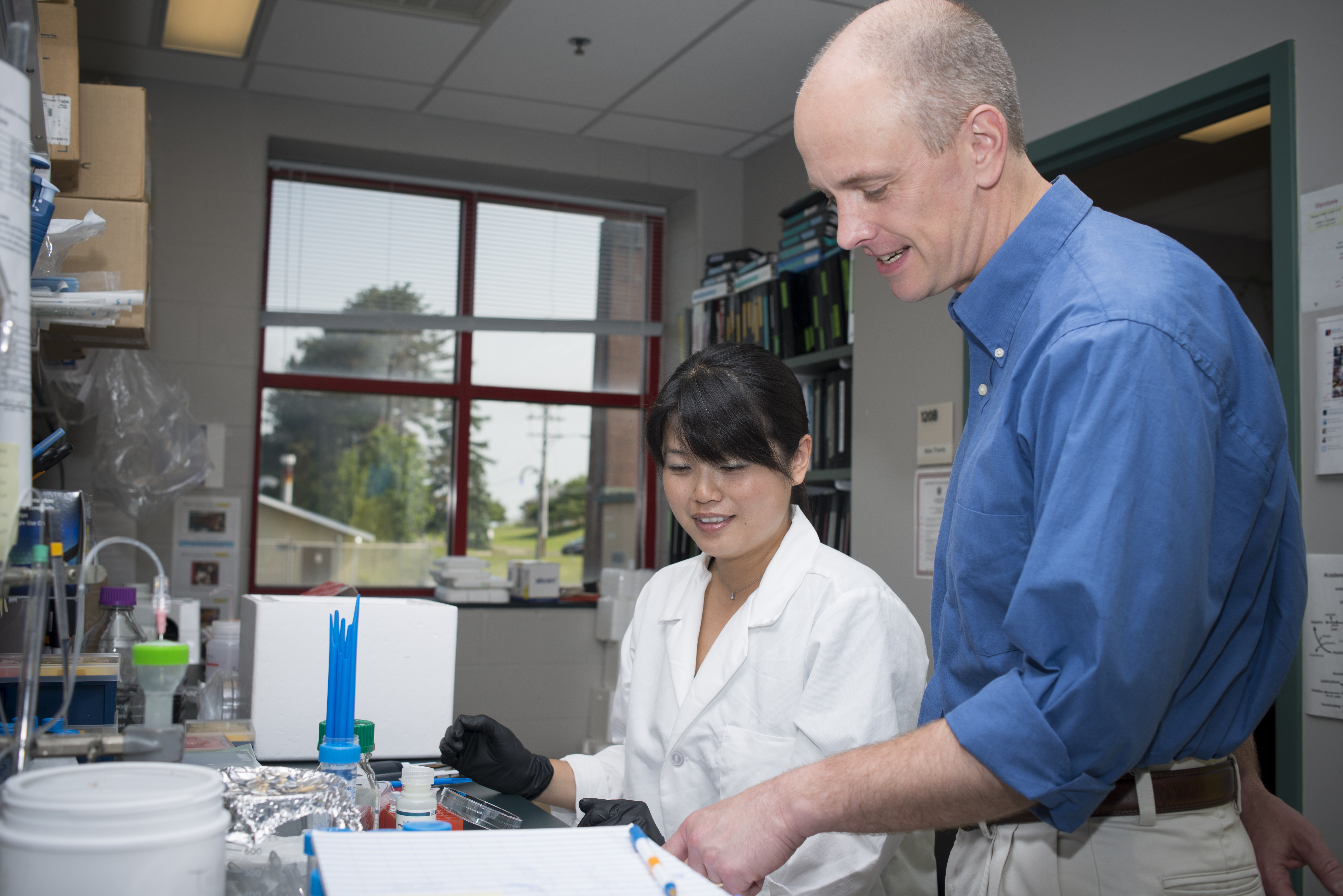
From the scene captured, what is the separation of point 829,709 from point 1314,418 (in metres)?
1.19

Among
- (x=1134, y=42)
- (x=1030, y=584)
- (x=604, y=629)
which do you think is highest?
(x=1134, y=42)

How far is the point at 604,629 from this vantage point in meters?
4.18

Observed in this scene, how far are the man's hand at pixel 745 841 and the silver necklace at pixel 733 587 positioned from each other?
76 centimetres

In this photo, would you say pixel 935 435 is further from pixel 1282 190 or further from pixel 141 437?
pixel 141 437

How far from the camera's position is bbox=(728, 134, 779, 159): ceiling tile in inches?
169

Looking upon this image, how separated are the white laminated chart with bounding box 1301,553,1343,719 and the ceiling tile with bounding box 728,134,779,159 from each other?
114 inches

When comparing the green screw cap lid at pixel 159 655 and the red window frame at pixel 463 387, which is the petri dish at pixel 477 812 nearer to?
the green screw cap lid at pixel 159 655

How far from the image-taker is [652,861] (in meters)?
0.74

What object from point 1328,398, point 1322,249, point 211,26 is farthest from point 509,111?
point 1328,398

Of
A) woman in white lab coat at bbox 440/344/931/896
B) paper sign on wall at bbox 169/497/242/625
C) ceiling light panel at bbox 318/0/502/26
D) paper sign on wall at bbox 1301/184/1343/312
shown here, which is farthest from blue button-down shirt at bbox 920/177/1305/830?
paper sign on wall at bbox 169/497/242/625

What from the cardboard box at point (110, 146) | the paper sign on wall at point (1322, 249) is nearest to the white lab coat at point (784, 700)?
the paper sign on wall at point (1322, 249)

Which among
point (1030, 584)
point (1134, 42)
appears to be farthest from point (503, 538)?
point (1030, 584)

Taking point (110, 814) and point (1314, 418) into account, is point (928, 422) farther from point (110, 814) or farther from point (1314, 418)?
point (110, 814)

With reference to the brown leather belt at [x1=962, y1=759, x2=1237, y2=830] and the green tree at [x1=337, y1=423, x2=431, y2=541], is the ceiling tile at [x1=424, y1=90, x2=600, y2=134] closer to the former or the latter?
the green tree at [x1=337, y1=423, x2=431, y2=541]
